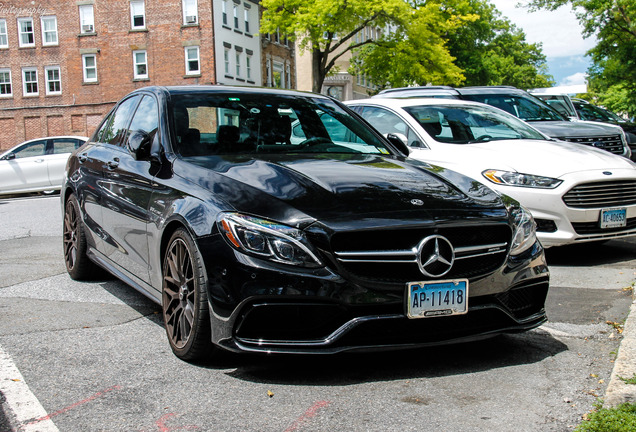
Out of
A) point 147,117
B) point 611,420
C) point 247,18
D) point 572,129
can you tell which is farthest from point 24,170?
point 247,18

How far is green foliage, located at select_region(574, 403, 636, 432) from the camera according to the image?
10.3 feet

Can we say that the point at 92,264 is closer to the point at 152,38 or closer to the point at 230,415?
the point at 230,415

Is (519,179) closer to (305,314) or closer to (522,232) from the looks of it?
(522,232)

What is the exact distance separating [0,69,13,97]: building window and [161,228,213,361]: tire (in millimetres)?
48776

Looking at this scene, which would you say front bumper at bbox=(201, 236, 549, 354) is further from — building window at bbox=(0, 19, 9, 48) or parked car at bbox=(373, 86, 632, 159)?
building window at bbox=(0, 19, 9, 48)

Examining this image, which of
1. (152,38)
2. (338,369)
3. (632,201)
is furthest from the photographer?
(152,38)

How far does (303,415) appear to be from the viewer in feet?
11.4

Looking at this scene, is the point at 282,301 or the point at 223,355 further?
the point at 223,355

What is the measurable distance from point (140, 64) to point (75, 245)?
42.7m

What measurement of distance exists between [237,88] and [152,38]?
4343cm

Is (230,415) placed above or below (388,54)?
below

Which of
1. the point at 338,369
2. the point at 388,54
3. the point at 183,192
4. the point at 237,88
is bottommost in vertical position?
the point at 338,369

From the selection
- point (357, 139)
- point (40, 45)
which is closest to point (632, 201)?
point (357, 139)

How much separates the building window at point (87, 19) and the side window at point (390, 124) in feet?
139
